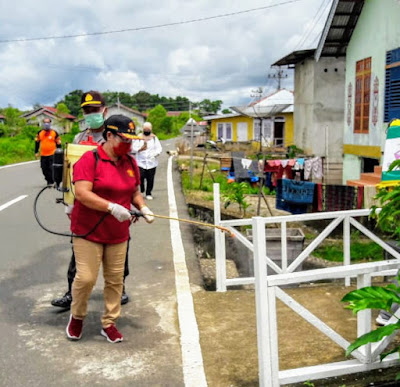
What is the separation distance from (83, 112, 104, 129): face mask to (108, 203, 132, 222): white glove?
1286mm

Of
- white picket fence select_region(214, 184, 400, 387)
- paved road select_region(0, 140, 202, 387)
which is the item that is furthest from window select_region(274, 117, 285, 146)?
white picket fence select_region(214, 184, 400, 387)

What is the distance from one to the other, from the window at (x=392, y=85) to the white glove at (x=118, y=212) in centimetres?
917

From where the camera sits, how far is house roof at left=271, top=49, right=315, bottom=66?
23325 millimetres

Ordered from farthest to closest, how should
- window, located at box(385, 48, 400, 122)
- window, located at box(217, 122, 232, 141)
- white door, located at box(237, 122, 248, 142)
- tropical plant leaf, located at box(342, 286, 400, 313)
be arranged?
window, located at box(217, 122, 232, 141) → white door, located at box(237, 122, 248, 142) → window, located at box(385, 48, 400, 122) → tropical plant leaf, located at box(342, 286, 400, 313)

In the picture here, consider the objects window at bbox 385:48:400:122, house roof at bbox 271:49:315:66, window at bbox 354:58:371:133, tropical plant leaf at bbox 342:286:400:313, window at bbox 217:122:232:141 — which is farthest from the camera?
window at bbox 217:122:232:141

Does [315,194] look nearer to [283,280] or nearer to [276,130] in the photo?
[283,280]

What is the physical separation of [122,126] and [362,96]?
11.2m

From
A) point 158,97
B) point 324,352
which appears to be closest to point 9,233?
point 324,352

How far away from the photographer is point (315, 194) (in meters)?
10.5

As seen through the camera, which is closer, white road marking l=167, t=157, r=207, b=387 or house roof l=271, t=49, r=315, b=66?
white road marking l=167, t=157, r=207, b=387

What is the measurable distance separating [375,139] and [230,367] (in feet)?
34.3

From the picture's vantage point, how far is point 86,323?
482 cm

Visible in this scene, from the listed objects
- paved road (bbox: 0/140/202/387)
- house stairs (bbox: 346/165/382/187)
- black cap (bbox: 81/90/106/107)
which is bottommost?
paved road (bbox: 0/140/202/387)

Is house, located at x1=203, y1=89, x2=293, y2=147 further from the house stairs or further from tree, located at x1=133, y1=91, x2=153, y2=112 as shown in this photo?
tree, located at x1=133, y1=91, x2=153, y2=112
